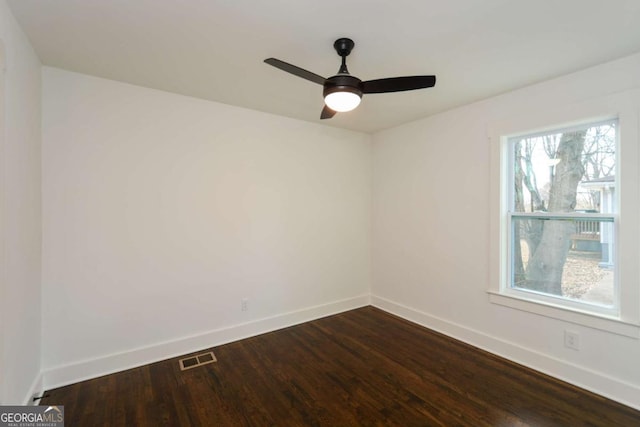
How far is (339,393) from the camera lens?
7.43 ft

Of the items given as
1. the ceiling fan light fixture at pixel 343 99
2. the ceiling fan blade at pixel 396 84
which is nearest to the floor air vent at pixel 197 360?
the ceiling fan light fixture at pixel 343 99

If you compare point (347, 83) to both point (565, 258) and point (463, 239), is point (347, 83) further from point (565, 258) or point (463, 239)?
point (565, 258)

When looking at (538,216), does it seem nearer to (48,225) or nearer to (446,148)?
(446,148)

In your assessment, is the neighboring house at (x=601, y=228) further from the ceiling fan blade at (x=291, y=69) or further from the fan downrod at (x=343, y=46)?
the ceiling fan blade at (x=291, y=69)

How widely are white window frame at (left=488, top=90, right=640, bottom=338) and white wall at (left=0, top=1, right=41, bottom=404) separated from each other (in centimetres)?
370

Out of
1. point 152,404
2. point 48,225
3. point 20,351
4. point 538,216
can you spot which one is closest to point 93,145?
point 48,225

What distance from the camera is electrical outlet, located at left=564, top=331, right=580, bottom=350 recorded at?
239 centimetres

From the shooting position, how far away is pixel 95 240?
2518 millimetres

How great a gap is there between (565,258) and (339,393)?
2264 mm

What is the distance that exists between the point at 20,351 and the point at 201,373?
1.22 metres

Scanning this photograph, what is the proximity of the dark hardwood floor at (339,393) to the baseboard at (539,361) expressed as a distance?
7 centimetres

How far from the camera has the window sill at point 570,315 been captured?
7.11 feet

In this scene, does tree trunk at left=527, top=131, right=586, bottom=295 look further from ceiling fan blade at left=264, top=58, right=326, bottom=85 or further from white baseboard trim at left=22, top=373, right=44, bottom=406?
white baseboard trim at left=22, top=373, right=44, bottom=406

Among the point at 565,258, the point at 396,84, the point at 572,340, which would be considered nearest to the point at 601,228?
the point at 565,258
